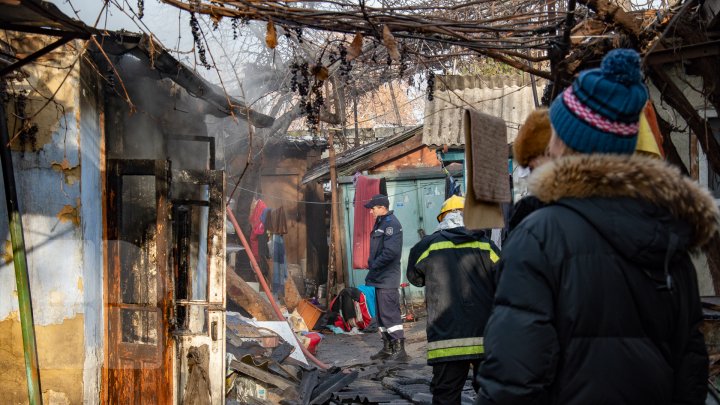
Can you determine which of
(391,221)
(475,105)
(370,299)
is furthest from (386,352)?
(475,105)

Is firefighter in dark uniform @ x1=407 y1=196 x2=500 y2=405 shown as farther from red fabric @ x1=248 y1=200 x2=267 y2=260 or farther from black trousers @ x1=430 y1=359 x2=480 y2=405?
red fabric @ x1=248 y1=200 x2=267 y2=260

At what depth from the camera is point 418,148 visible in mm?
17844

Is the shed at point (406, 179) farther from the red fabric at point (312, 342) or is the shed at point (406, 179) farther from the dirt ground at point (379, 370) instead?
the red fabric at point (312, 342)

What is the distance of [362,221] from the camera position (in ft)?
54.6

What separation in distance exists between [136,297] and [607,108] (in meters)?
5.61

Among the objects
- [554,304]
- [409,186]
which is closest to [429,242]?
[554,304]

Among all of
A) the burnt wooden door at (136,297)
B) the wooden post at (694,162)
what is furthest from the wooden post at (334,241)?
the burnt wooden door at (136,297)

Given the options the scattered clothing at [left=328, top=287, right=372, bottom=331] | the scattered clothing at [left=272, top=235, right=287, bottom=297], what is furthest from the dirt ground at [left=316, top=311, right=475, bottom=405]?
the scattered clothing at [left=272, top=235, right=287, bottom=297]

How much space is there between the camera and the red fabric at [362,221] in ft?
53.8

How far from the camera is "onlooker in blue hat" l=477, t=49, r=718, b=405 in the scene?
79.2 inches

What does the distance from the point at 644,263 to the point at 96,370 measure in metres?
5.72

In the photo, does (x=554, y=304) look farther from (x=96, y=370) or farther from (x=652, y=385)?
(x=96, y=370)

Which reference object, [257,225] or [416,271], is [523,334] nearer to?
[416,271]

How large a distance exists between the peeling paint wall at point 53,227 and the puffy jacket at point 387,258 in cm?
543
